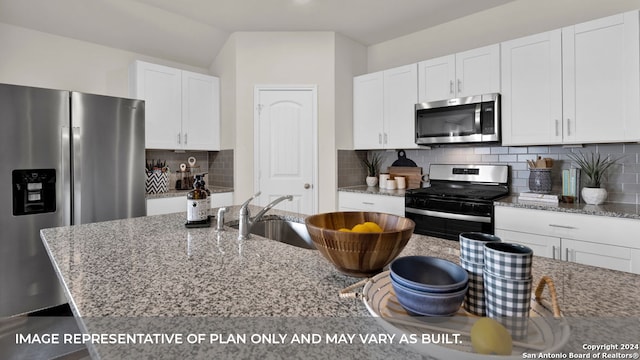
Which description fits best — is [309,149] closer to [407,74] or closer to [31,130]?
[407,74]

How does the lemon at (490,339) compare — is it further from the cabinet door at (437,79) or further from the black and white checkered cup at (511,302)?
the cabinet door at (437,79)

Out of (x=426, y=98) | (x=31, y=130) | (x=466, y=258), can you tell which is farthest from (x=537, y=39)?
(x=31, y=130)

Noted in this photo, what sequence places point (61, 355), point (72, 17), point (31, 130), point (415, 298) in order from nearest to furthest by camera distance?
1. point (415, 298)
2. point (61, 355)
3. point (31, 130)
4. point (72, 17)

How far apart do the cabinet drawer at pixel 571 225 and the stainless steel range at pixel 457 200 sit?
134 mm

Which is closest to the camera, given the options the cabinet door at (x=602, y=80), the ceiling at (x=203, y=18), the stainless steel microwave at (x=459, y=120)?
the cabinet door at (x=602, y=80)

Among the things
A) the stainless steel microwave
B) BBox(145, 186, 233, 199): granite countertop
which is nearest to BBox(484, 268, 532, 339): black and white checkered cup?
the stainless steel microwave

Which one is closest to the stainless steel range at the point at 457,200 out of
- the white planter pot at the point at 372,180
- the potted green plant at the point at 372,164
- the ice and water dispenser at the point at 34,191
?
the white planter pot at the point at 372,180

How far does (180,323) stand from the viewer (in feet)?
2.13

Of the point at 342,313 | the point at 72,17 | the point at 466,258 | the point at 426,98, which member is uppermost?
the point at 72,17

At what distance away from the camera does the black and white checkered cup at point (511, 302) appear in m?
0.57

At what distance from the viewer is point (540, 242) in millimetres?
2246

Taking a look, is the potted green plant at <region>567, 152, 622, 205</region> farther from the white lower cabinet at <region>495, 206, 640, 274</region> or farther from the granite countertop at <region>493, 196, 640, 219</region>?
the white lower cabinet at <region>495, 206, 640, 274</region>

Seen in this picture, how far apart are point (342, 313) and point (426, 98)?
9.36 ft

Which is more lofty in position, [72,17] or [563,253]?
[72,17]
